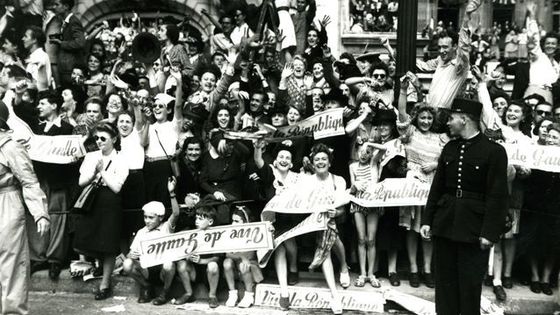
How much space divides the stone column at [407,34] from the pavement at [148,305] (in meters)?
2.53

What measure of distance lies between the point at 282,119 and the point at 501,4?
1191cm

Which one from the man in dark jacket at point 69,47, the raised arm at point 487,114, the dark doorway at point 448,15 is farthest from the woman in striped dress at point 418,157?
the dark doorway at point 448,15

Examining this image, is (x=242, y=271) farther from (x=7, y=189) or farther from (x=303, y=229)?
(x=7, y=189)

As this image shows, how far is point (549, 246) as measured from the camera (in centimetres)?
769

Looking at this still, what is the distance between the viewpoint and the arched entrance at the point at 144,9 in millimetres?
16391

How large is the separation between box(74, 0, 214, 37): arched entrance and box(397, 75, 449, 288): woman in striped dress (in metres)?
9.27

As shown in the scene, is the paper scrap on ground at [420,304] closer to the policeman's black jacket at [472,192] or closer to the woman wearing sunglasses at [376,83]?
the policeman's black jacket at [472,192]

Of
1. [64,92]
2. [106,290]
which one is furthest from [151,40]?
[106,290]

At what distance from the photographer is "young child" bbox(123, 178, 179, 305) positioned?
7531 mm

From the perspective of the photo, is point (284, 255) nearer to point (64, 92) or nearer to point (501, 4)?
point (64, 92)

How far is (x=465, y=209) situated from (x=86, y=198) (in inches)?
159

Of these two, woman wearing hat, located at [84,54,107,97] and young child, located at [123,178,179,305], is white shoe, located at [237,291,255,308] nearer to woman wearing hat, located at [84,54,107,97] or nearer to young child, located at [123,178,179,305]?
young child, located at [123,178,179,305]

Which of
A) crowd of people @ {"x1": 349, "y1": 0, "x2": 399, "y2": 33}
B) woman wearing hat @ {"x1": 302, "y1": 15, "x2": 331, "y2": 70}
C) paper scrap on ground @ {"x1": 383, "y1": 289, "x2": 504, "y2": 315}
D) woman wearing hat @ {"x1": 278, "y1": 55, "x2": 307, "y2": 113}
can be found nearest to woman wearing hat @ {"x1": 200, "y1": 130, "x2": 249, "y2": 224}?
woman wearing hat @ {"x1": 278, "y1": 55, "x2": 307, "y2": 113}

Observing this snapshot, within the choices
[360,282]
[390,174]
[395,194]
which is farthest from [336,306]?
[390,174]
